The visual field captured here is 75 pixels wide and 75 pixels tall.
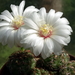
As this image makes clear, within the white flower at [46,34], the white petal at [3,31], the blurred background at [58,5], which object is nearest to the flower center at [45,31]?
the white flower at [46,34]

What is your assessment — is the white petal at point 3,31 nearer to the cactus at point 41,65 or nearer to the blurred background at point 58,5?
the cactus at point 41,65

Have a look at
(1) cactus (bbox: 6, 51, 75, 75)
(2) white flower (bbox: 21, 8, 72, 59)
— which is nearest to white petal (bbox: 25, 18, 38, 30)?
(2) white flower (bbox: 21, 8, 72, 59)

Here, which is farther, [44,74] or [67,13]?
[67,13]

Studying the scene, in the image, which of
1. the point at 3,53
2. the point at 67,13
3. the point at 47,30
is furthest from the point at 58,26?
the point at 67,13

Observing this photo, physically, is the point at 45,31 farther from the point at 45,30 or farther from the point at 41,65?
the point at 41,65

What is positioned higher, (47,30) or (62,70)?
(47,30)

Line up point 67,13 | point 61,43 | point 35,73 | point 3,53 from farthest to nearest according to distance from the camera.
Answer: point 67,13, point 3,53, point 35,73, point 61,43

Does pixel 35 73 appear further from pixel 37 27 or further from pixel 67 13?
pixel 67 13
